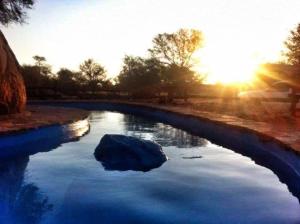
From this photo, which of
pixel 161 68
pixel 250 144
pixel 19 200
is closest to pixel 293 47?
pixel 161 68

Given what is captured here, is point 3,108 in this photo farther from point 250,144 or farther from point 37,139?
point 250,144

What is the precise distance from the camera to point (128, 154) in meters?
8.28

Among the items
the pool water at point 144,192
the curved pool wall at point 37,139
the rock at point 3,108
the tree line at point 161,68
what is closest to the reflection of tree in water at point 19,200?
the pool water at point 144,192

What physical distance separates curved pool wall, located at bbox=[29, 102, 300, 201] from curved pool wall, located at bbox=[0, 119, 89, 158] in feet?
13.6

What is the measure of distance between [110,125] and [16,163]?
7582 mm

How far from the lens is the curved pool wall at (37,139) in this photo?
28.9ft

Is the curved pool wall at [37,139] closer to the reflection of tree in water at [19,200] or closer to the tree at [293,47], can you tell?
the reflection of tree in water at [19,200]

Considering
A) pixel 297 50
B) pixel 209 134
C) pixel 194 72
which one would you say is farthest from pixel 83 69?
pixel 209 134

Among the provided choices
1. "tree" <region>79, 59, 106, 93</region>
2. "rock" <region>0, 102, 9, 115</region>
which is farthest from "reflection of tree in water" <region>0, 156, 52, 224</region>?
"tree" <region>79, 59, 106, 93</region>

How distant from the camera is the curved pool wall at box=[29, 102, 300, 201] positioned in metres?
7.09

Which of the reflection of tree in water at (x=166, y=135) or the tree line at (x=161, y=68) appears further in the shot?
the tree line at (x=161, y=68)

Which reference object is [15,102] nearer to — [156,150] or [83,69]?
[156,150]

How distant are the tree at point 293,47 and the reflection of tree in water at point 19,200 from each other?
76.5 ft

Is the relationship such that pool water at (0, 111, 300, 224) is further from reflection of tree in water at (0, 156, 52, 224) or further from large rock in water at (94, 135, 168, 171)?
large rock in water at (94, 135, 168, 171)
